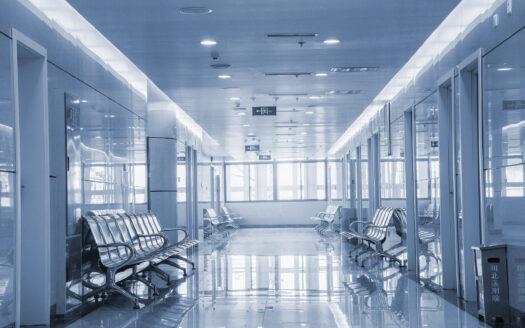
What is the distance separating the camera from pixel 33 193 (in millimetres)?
5723

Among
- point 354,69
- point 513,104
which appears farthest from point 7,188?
point 354,69

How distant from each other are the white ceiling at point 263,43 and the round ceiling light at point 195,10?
3.2 inches

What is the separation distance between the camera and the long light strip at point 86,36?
604cm

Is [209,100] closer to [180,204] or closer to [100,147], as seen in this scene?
[180,204]

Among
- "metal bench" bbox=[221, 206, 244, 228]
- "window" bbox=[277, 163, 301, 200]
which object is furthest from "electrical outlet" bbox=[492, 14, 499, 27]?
"window" bbox=[277, 163, 301, 200]

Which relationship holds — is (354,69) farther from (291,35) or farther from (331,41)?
(291,35)

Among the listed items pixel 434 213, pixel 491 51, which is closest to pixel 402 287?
pixel 434 213

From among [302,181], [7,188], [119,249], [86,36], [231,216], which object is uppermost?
[86,36]

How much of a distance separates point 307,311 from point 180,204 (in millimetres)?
8189

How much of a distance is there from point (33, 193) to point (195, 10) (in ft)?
7.71

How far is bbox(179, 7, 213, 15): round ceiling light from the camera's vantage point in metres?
6.21

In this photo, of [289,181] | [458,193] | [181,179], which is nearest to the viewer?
[458,193]

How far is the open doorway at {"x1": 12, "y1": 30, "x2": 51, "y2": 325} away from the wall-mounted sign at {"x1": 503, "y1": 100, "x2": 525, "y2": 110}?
13.3 ft

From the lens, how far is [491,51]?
563cm
